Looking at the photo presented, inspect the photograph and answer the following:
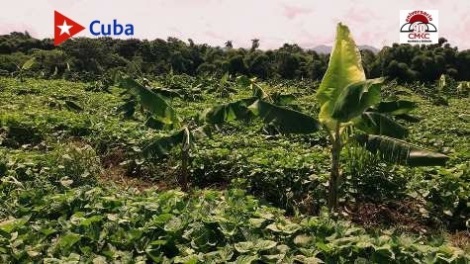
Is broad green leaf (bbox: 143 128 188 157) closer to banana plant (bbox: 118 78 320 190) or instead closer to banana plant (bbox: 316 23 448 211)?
banana plant (bbox: 118 78 320 190)

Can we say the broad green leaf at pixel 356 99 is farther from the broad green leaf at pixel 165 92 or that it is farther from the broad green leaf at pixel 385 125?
the broad green leaf at pixel 165 92

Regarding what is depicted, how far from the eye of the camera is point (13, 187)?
20.5ft

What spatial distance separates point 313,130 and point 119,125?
6040 millimetres

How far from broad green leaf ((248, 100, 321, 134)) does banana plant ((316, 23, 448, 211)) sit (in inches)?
11.2

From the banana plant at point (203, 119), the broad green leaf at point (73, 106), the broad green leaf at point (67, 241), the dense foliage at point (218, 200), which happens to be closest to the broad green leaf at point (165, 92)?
the dense foliage at point (218, 200)

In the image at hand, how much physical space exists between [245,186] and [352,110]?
7.96ft

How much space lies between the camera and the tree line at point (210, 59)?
38406 millimetres

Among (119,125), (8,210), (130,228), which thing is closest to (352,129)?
(130,228)

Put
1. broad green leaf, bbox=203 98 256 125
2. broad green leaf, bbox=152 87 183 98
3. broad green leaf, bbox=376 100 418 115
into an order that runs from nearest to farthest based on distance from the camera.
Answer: broad green leaf, bbox=376 100 418 115 < broad green leaf, bbox=203 98 256 125 < broad green leaf, bbox=152 87 183 98

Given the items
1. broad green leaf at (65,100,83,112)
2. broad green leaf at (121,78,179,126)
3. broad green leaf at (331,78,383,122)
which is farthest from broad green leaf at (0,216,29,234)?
broad green leaf at (65,100,83,112)

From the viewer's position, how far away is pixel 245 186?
298 inches

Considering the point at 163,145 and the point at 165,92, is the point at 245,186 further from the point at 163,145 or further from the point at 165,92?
the point at 165,92

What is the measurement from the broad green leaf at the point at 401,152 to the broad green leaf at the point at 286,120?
616 millimetres

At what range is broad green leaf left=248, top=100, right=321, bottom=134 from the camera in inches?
235
